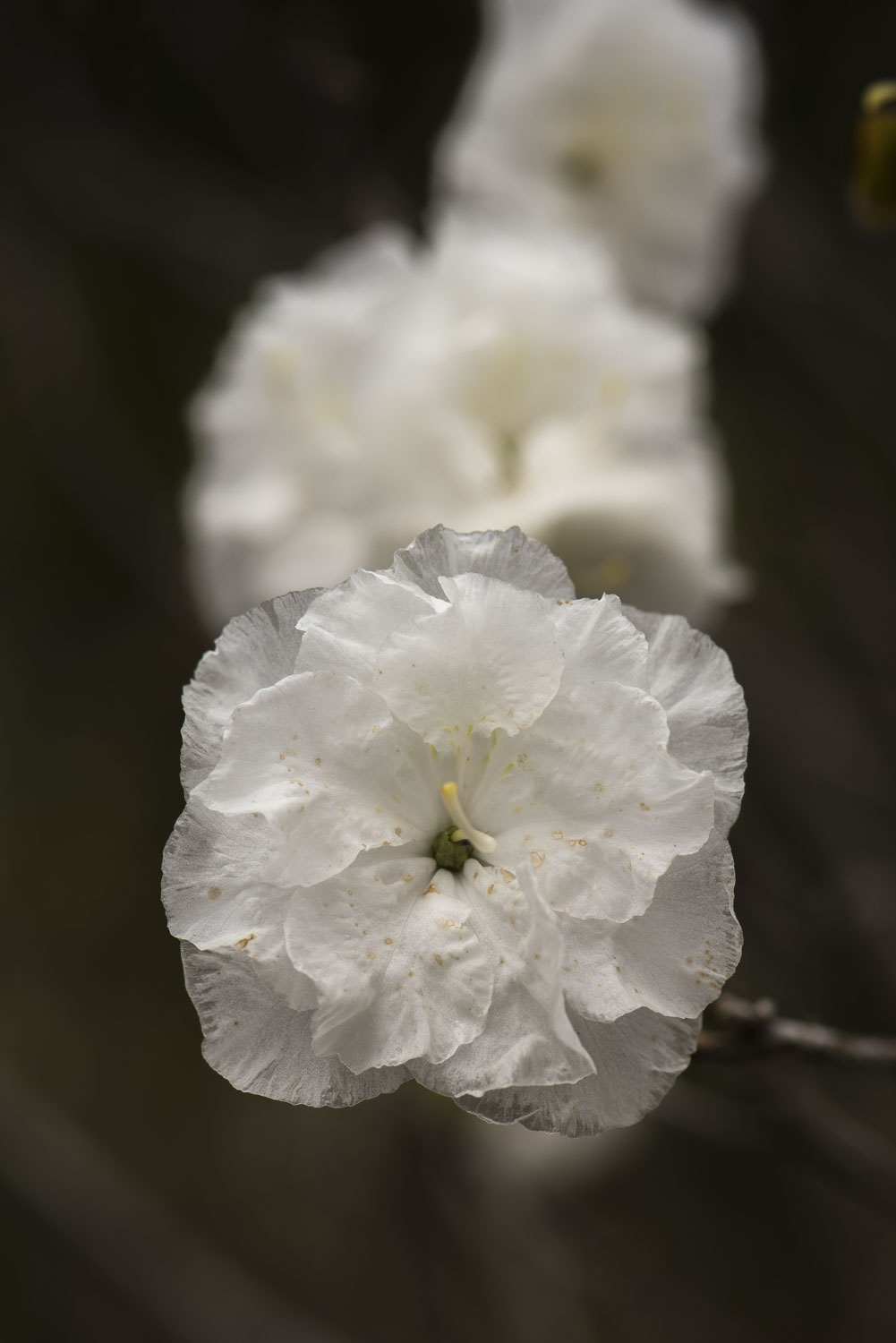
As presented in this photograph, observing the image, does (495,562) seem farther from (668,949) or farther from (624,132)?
(624,132)

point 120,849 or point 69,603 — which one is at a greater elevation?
point 69,603

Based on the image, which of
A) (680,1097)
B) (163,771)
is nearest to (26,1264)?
(163,771)

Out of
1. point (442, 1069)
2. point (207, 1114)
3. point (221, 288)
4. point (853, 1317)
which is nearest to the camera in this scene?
point (442, 1069)

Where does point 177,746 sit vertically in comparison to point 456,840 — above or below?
below

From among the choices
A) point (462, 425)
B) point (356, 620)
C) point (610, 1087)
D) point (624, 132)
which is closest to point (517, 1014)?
point (610, 1087)

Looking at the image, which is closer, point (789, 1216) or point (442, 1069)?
point (442, 1069)

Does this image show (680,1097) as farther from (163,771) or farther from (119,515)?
(163,771)

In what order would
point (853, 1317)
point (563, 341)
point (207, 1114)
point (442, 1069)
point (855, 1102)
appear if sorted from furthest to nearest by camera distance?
1. point (207, 1114)
2. point (853, 1317)
3. point (855, 1102)
4. point (563, 341)
5. point (442, 1069)
